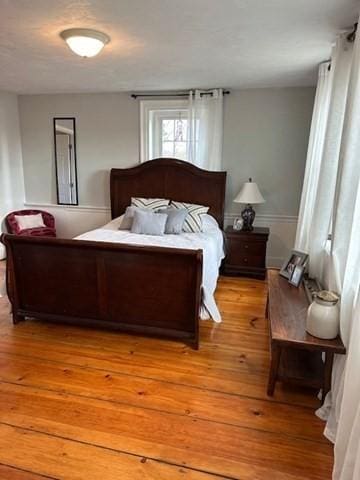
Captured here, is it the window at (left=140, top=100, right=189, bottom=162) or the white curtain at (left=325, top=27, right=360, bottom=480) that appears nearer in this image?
the white curtain at (left=325, top=27, right=360, bottom=480)

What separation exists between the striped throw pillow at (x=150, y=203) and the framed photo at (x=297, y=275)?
2056 mm

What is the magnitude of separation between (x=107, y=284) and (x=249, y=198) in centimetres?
220

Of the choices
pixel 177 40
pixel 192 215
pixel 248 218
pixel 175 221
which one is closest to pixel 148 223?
pixel 175 221

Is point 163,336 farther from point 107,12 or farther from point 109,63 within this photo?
point 109,63

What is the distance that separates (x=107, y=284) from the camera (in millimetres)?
2863

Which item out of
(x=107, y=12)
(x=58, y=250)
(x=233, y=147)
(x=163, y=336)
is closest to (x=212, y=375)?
(x=163, y=336)

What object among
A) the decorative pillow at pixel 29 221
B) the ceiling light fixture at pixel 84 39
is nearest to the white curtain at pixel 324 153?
the ceiling light fixture at pixel 84 39

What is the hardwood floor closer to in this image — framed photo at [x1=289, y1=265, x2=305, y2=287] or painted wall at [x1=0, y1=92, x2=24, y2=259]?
framed photo at [x1=289, y1=265, x2=305, y2=287]

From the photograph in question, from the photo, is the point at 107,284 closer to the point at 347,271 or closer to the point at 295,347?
the point at 295,347

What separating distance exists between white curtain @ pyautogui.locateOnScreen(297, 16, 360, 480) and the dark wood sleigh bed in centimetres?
97

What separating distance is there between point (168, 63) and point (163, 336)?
250 centimetres

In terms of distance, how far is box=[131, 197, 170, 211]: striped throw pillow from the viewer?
444 cm

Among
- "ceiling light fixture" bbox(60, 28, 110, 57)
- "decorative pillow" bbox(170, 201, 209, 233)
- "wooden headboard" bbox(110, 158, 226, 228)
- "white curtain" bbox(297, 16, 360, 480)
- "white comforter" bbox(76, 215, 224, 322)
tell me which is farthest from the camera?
"wooden headboard" bbox(110, 158, 226, 228)

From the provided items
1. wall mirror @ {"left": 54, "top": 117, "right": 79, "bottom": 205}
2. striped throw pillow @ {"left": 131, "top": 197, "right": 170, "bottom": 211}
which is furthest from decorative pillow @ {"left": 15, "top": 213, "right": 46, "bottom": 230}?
striped throw pillow @ {"left": 131, "top": 197, "right": 170, "bottom": 211}
